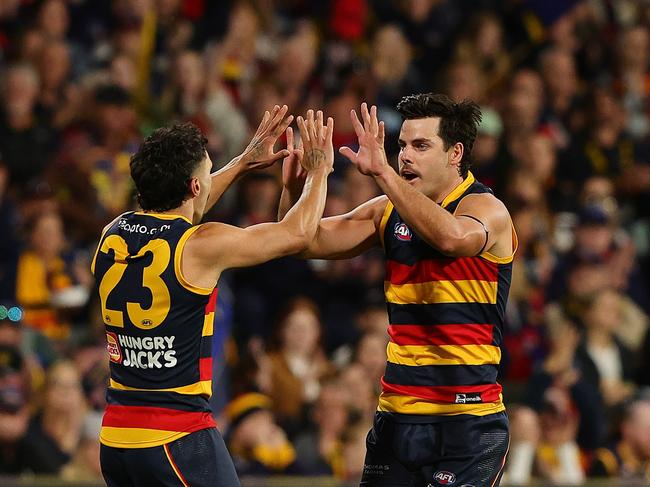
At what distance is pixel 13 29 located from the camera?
33.3 ft

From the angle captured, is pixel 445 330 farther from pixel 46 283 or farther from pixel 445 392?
pixel 46 283

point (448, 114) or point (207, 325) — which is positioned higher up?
point (448, 114)

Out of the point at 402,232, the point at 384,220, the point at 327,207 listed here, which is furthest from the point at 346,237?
the point at 327,207

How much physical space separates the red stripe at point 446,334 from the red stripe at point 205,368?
84 cm

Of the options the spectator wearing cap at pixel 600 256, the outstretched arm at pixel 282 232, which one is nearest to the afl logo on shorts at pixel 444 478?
the outstretched arm at pixel 282 232

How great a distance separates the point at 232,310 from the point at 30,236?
152 cm

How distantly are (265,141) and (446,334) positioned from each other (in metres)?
1.30

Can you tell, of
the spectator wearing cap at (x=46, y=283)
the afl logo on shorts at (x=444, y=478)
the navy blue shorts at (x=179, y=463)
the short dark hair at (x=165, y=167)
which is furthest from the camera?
the spectator wearing cap at (x=46, y=283)

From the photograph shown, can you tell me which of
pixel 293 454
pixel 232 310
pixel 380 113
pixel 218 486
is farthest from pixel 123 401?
pixel 380 113

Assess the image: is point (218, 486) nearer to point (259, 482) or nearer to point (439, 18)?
point (259, 482)

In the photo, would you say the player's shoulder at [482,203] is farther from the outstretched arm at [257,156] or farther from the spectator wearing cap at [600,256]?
the spectator wearing cap at [600,256]

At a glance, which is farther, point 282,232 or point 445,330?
point 445,330

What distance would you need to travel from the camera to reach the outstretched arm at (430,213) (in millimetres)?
5188

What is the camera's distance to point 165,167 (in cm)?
522
